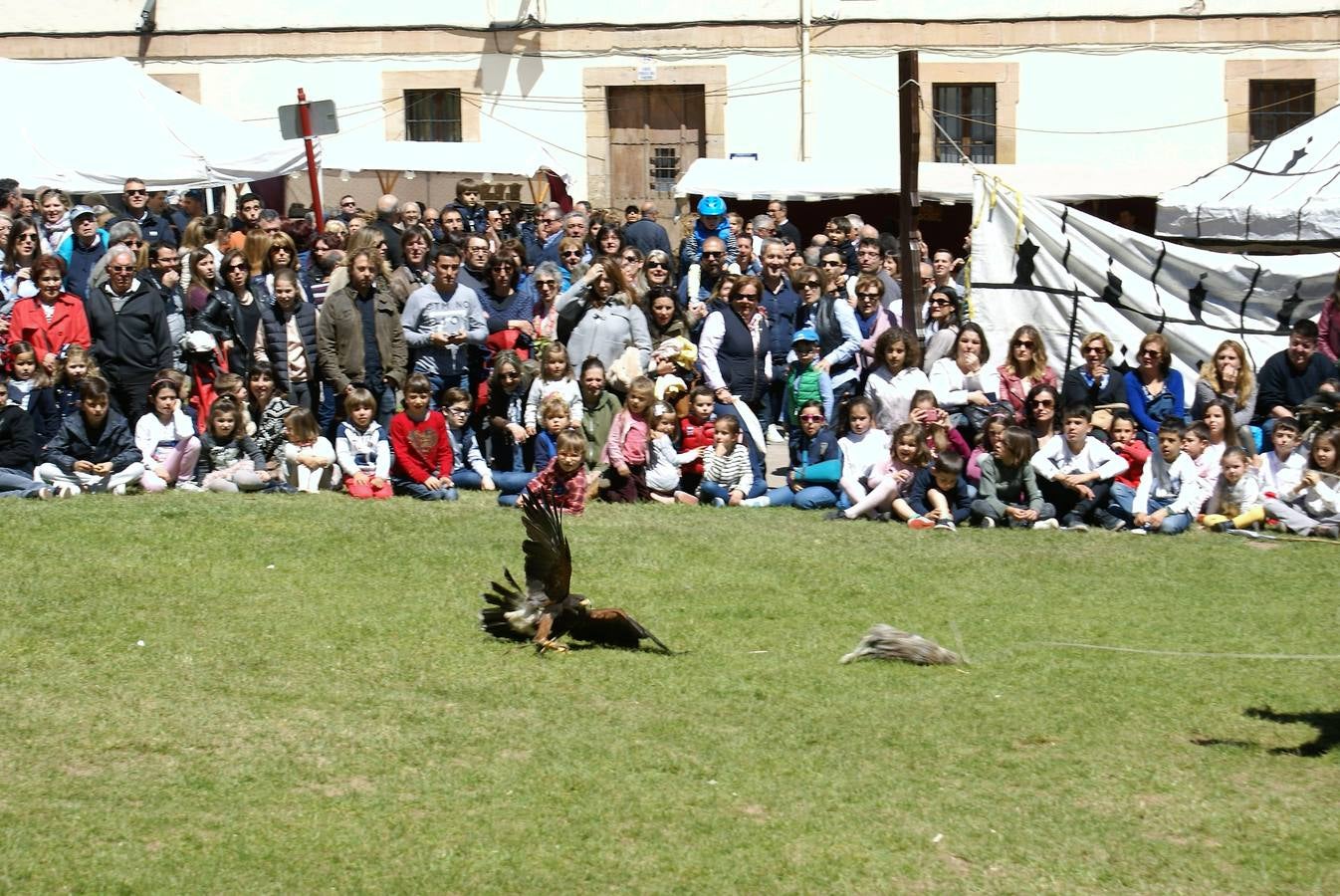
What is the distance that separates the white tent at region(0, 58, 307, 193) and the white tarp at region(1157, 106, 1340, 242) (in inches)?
378

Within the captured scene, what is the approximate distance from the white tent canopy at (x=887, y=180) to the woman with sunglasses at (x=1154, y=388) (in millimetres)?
7803

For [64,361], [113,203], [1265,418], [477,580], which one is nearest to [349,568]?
Answer: [477,580]

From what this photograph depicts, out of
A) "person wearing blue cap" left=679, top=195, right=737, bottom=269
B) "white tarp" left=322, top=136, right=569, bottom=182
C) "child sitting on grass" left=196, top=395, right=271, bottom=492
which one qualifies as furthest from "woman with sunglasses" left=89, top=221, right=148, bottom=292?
"white tarp" left=322, top=136, right=569, bottom=182

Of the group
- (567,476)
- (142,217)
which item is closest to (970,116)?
(142,217)

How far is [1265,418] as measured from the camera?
483 inches

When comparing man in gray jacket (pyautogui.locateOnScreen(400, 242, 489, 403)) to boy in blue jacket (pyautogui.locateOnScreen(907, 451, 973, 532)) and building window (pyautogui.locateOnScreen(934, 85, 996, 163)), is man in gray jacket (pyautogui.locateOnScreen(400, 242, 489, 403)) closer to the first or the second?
boy in blue jacket (pyautogui.locateOnScreen(907, 451, 973, 532))

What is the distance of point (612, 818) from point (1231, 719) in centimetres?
290

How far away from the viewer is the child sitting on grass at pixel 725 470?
39.2 ft

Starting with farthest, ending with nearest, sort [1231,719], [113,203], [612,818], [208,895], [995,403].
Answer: [113,203] < [995,403] < [1231,719] < [612,818] < [208,895]

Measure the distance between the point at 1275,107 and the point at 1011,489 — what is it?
1633 cm

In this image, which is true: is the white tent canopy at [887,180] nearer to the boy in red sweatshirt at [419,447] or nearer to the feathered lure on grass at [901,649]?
the boy in red sweatshirt at [419,447]

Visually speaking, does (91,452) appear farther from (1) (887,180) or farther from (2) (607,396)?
(1) (887,180)

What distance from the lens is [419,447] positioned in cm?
1198

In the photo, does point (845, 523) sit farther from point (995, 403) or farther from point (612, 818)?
point (612, 818)
